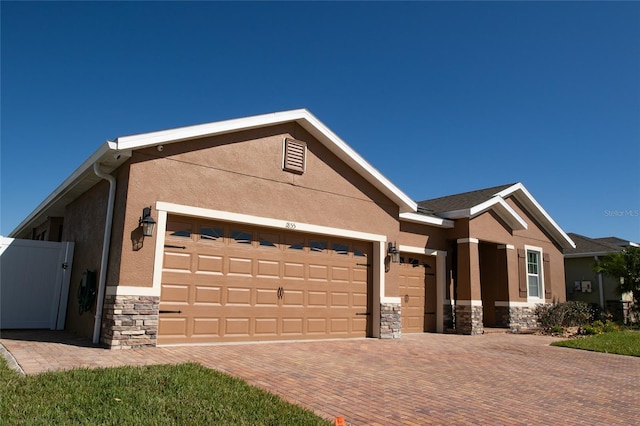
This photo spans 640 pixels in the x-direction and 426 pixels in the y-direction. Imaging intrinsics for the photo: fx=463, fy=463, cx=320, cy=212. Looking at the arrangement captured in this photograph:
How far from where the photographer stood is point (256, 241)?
33.1 ft

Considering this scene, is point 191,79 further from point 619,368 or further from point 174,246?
point 619,368

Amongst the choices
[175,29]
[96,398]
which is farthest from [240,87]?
[96,398]

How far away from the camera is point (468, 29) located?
11633mm

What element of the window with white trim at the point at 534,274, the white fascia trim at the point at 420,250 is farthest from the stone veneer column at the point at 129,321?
the window with white trim at the point at 534,274

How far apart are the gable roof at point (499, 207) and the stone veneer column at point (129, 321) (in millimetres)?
9558

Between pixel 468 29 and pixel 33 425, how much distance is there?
11.8 meters

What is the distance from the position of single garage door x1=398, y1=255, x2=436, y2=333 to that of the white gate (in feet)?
29.3

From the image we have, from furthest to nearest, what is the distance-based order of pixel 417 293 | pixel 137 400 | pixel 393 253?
pixel 417 293
pixel 393 253
pixel 137 400

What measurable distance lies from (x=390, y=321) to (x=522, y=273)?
6.83 m

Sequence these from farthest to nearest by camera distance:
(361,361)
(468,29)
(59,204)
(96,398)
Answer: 1. (59,204)
2. (468,29)
3. (361,361)
4. (96,398)

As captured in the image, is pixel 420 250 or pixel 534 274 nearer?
pixel 420 250

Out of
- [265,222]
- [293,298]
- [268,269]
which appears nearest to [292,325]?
[293,298]

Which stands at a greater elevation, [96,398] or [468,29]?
[468,29]

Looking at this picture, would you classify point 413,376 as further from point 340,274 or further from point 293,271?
point 340,274
